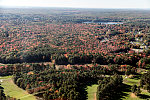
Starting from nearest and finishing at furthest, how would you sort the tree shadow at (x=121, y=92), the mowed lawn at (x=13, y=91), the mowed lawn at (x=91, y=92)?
1. the tree shadow at (x=121, y=92)
2. the mowed lawn at (x=13, y=91)
3. the mowed lawn at (x=91, y=92)

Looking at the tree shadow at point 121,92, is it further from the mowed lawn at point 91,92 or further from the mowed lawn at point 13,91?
the mowed lawn at point 13,91

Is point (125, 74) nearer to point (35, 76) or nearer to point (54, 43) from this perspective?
point (35, 76)

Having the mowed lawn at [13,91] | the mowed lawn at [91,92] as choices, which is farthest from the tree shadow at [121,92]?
the mowed lawn at [13,91]

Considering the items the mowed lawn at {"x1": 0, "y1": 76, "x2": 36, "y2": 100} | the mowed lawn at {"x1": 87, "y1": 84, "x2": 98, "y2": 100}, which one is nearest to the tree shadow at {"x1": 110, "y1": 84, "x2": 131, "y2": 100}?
the mowed lawn at {"x1": 87, "y1": 84, "x2": 98, "y2": 100}

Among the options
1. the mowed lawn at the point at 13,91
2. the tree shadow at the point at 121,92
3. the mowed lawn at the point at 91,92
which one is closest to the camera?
the tree shadow at the point at 121,92

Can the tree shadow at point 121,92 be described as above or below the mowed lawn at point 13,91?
above

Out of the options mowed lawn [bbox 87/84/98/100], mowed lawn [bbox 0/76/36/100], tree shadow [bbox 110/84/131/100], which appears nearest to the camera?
tree shadow [bbox 110/84/131/100]

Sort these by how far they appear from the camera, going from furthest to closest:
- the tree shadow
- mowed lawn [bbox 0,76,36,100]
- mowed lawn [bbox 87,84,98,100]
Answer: mowed lawn [bbox 87,84,98,100] → mowed lawn [bbox 0,76,36,100] → the tree shadow

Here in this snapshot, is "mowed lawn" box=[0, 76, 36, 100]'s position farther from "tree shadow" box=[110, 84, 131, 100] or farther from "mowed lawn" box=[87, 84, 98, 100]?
"tree shadow" box=[110, 84, 131, 100]

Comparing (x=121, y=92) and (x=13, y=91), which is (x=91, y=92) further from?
(x=13, y=91)
